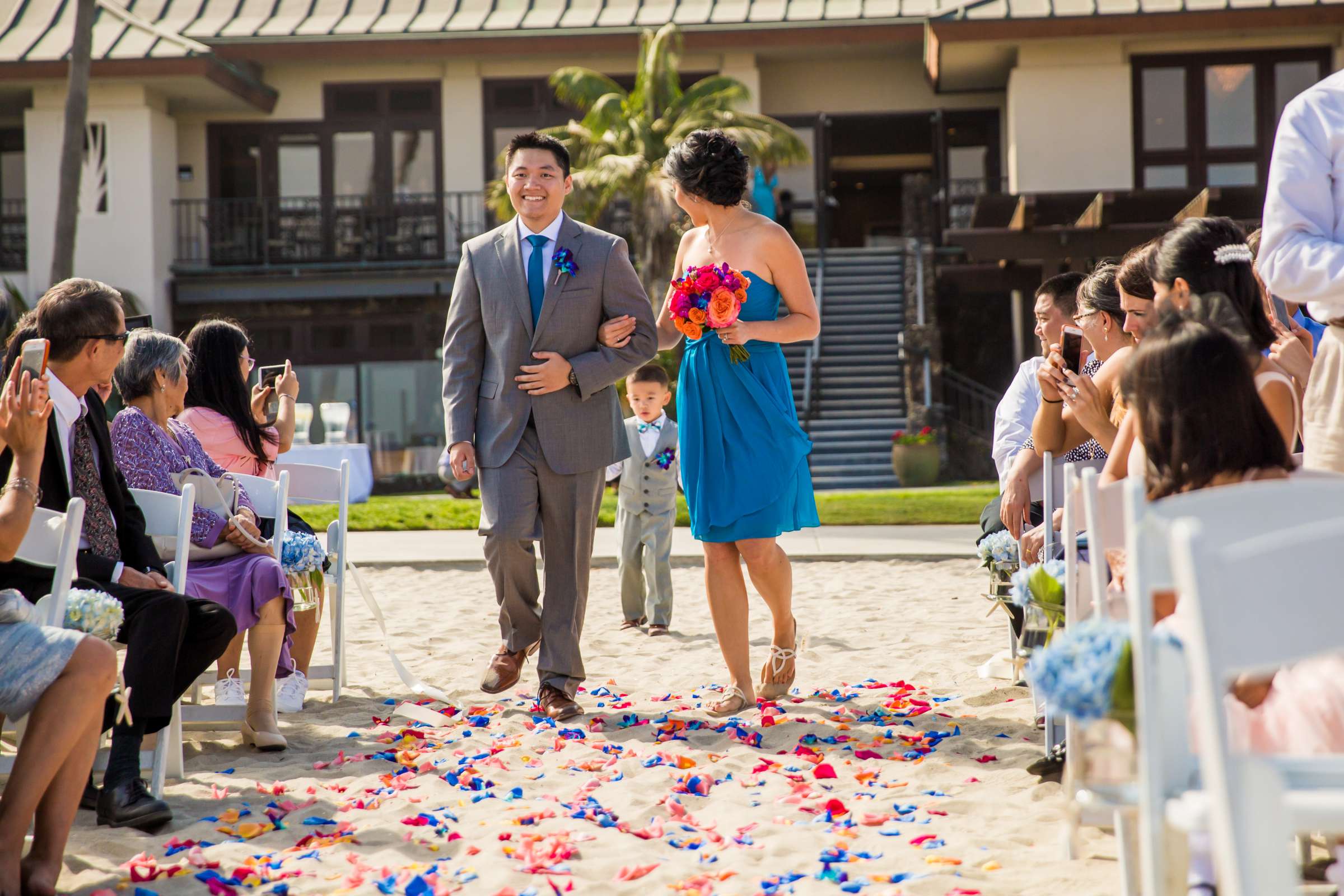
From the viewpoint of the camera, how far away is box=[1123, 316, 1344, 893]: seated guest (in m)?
2.36

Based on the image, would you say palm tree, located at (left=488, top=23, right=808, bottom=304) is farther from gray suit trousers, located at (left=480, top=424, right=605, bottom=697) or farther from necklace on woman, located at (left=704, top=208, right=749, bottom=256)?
gray suit trousers, located at (left=480, top=424, right=605, bottom=697)

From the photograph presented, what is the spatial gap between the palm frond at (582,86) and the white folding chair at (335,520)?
1498 centimetres

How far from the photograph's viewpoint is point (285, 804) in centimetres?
373

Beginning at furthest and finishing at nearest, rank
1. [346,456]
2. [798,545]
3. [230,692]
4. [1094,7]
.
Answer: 1. [1094,7]
2. [346,456]
3. [798,545]
4. [230,692]

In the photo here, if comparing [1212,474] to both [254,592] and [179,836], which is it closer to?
[179,836]

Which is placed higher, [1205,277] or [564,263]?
[564,263]

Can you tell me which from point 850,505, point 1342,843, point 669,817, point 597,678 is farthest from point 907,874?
point 850,505

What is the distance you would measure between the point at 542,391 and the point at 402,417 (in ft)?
56.0

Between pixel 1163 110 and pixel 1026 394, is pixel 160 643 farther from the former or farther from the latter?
pixel 1163 110

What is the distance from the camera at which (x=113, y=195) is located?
2112cm

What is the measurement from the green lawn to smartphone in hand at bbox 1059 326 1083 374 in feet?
23.2

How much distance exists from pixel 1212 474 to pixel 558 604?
2794 mm

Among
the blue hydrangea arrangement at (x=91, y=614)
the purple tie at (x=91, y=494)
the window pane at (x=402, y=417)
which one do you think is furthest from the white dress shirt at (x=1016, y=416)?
the window pane at (x=402, y=417)

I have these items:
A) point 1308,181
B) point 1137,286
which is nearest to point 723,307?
point 1137,286
